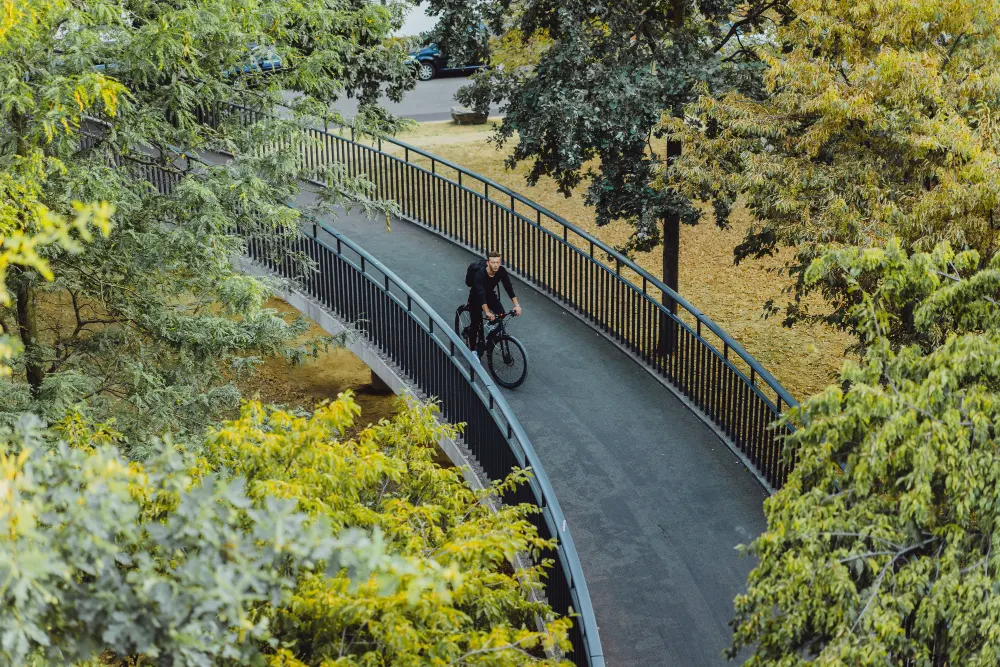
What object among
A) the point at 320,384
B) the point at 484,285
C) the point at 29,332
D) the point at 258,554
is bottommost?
the point at 320,384

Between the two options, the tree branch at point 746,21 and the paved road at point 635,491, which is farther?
the tree branch at point 746,21

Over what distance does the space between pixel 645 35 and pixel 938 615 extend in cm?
1139

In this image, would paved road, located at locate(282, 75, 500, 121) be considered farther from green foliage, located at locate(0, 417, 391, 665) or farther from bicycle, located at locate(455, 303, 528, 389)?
green foliage, located at locate(0, 417, 391, 665)

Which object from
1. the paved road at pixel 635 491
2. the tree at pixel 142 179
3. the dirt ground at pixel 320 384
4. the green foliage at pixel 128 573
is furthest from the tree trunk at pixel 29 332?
the dirt ground at pixel 320 384

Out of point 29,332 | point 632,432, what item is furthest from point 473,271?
point 29,332

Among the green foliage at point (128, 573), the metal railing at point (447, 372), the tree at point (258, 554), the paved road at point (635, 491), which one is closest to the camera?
the green foliage at point (128, 573)

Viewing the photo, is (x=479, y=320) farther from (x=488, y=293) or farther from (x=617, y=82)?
(x=617, y=82)

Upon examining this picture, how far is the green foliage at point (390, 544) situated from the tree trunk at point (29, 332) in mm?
4690

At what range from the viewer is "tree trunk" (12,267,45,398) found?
1033cm

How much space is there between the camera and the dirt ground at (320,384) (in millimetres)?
19641

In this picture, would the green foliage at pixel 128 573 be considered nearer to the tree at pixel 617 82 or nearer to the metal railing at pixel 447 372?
the metal railing at pixel 447 372

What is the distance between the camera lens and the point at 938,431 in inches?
223

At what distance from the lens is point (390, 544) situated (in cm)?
579

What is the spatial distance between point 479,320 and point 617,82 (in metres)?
4.18
